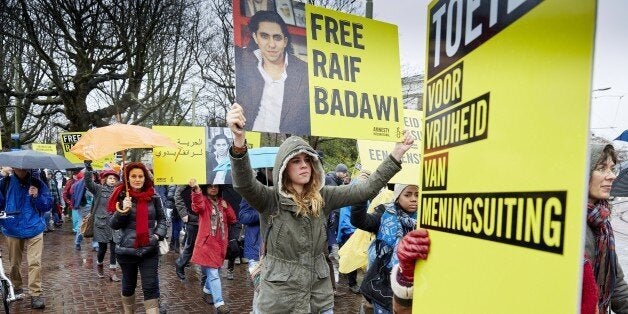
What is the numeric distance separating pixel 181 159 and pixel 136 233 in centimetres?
201

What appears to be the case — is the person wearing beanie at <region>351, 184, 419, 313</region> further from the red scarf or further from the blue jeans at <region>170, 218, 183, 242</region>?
the blue jeans at <region>170, 218, 183, 242</region>

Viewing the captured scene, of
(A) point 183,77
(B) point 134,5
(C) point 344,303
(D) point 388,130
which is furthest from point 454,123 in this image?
(A) point 183,77

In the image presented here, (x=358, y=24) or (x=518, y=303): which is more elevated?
(x=358, y=24)

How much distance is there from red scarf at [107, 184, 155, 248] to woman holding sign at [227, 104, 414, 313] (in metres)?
2.19

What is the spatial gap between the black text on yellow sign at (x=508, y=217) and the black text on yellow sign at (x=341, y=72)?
143 cm

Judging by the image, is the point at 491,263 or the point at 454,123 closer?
the point at 491,263

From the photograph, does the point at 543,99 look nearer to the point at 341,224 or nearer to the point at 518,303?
the point at 518,303

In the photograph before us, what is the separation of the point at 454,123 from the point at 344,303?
17.8 ft

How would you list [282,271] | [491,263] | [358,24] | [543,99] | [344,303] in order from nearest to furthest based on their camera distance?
[543,99] → [491,263] → [282,271] → [358,24] → [344,303]

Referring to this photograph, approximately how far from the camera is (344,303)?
639cm

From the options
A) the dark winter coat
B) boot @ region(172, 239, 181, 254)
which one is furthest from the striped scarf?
boot @ region(172, 239, 181, 254)

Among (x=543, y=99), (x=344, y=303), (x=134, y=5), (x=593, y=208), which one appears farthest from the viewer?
(x=134, y=5)

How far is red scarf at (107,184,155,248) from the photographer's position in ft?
15.1

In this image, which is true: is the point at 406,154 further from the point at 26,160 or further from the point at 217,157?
the point at 26,160
